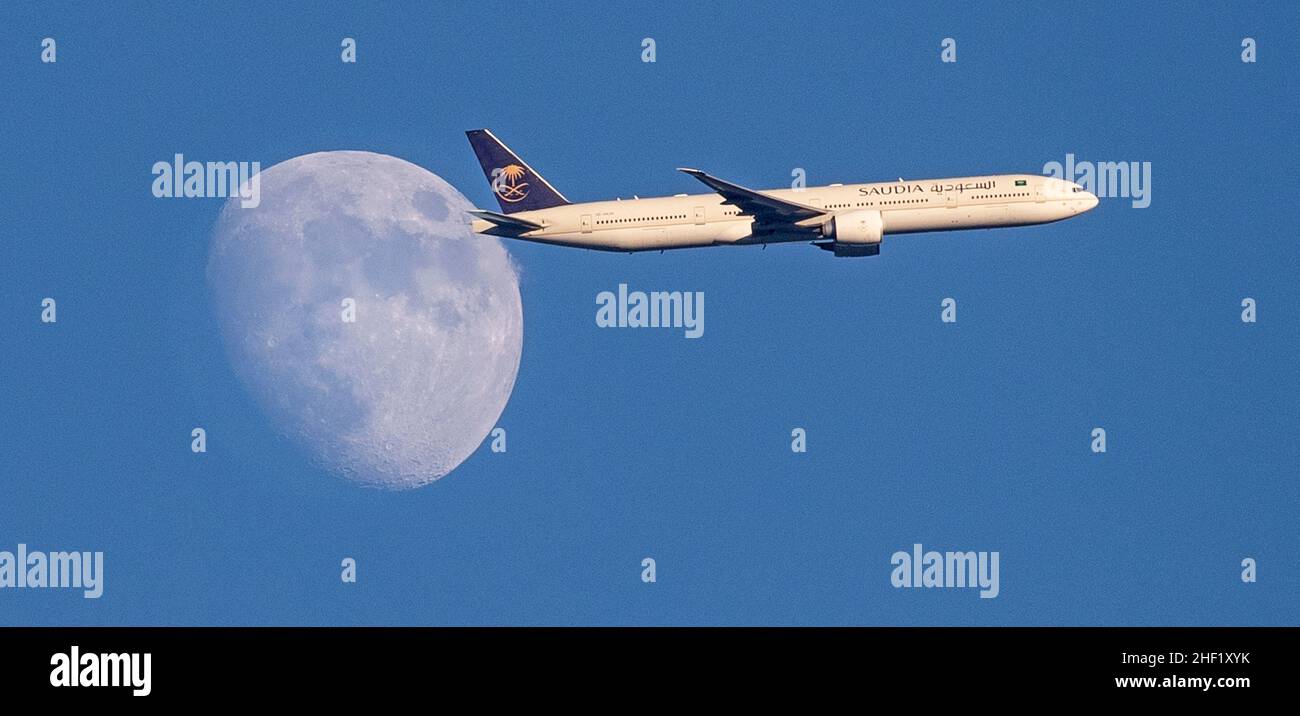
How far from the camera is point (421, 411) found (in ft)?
352

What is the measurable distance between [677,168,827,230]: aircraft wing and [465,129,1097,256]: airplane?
0.14 ft

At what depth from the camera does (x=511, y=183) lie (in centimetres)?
11400

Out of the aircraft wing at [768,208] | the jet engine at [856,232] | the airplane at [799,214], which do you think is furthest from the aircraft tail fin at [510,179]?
the jet engine at [856,232]

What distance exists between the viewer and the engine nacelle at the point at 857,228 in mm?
104062

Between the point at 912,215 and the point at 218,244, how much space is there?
31248 mm

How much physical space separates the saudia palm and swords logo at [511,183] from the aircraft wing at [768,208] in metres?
11.7

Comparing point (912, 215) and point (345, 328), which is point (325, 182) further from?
point (912, 215)

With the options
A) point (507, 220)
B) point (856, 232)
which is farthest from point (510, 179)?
point (856, 232)

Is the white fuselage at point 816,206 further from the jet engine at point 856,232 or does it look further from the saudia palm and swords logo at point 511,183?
the saudia palm and swords logo at point 511,183

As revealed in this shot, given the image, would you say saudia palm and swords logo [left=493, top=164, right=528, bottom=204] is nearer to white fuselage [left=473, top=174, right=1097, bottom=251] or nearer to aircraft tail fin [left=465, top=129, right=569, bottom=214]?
aircraft tail fin [left=465, top=129, right=569, bottom=214]

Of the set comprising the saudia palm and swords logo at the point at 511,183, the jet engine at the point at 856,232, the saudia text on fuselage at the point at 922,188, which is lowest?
the jet engine at the point at 856,232

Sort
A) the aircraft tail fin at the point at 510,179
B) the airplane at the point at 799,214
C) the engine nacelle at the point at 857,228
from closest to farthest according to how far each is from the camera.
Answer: the engine nacelle at the point at 857,228
the airplane at the point at 799,214
the aircraft tail fin at the point at 510,179
